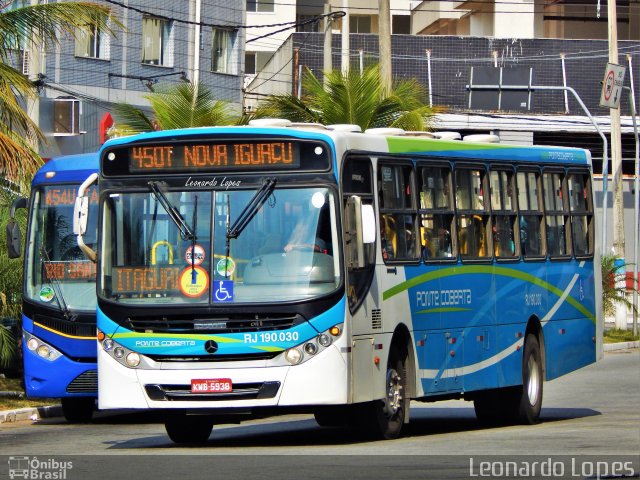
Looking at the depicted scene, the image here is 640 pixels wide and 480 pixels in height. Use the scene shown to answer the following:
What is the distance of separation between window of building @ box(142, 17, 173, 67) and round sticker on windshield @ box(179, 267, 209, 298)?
30074 mm

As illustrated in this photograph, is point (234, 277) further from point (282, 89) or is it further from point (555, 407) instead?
point (282, 89)

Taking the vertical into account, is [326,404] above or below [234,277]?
below

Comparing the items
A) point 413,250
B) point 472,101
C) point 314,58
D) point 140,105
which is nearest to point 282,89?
point 314,58

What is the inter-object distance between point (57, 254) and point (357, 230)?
672cm

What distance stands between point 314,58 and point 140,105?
1597 cm

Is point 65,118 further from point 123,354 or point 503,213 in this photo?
point 123,354

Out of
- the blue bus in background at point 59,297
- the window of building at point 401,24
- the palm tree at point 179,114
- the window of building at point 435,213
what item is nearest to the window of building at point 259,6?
the window of building at point 401,24

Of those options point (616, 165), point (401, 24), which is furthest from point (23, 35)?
point (401, 24)

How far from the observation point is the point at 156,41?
44.1m

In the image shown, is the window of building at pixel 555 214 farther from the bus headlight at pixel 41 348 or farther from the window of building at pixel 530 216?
the bus headlight at pixel 41 348

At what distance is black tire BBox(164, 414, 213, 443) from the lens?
601 inches

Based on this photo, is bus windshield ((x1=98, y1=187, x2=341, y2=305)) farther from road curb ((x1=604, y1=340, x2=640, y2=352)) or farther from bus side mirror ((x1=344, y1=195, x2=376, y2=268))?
road curb ((x1=604, y1=340, x2=640, y2=352))

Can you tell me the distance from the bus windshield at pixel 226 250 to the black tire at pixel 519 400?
15.5ft

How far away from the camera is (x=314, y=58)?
5709 cm
